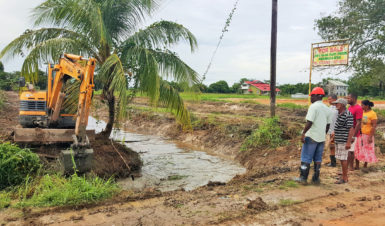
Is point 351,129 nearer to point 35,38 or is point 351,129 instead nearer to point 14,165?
point 14,165

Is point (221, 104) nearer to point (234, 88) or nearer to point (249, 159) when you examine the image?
point (249, 159)

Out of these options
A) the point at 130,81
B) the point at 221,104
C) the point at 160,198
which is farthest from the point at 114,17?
the point at 221,104

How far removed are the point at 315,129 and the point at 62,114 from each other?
6.41 m

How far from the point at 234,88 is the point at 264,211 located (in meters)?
71.6

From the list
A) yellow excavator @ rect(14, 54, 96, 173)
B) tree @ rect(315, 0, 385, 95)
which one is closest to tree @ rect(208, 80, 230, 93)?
tree @ rect(315, 0, 385, 95)

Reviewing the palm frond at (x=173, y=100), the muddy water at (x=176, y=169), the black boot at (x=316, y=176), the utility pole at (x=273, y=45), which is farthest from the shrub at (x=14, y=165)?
the utility pole at (x=273, y=45)

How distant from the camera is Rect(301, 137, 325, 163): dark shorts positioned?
5.77m

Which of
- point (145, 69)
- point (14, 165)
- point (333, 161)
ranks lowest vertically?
point (333, 161)

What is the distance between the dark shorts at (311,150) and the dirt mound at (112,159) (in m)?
4.41

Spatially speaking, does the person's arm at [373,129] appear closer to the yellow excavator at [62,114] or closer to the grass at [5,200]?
the yellow excavator at [62,114]

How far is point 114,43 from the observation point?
908 cm

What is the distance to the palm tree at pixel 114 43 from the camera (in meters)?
7.75

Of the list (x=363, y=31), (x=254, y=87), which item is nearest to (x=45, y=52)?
(x=363, y=31)

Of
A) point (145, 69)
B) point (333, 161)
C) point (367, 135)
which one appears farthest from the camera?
point (145, 69)
